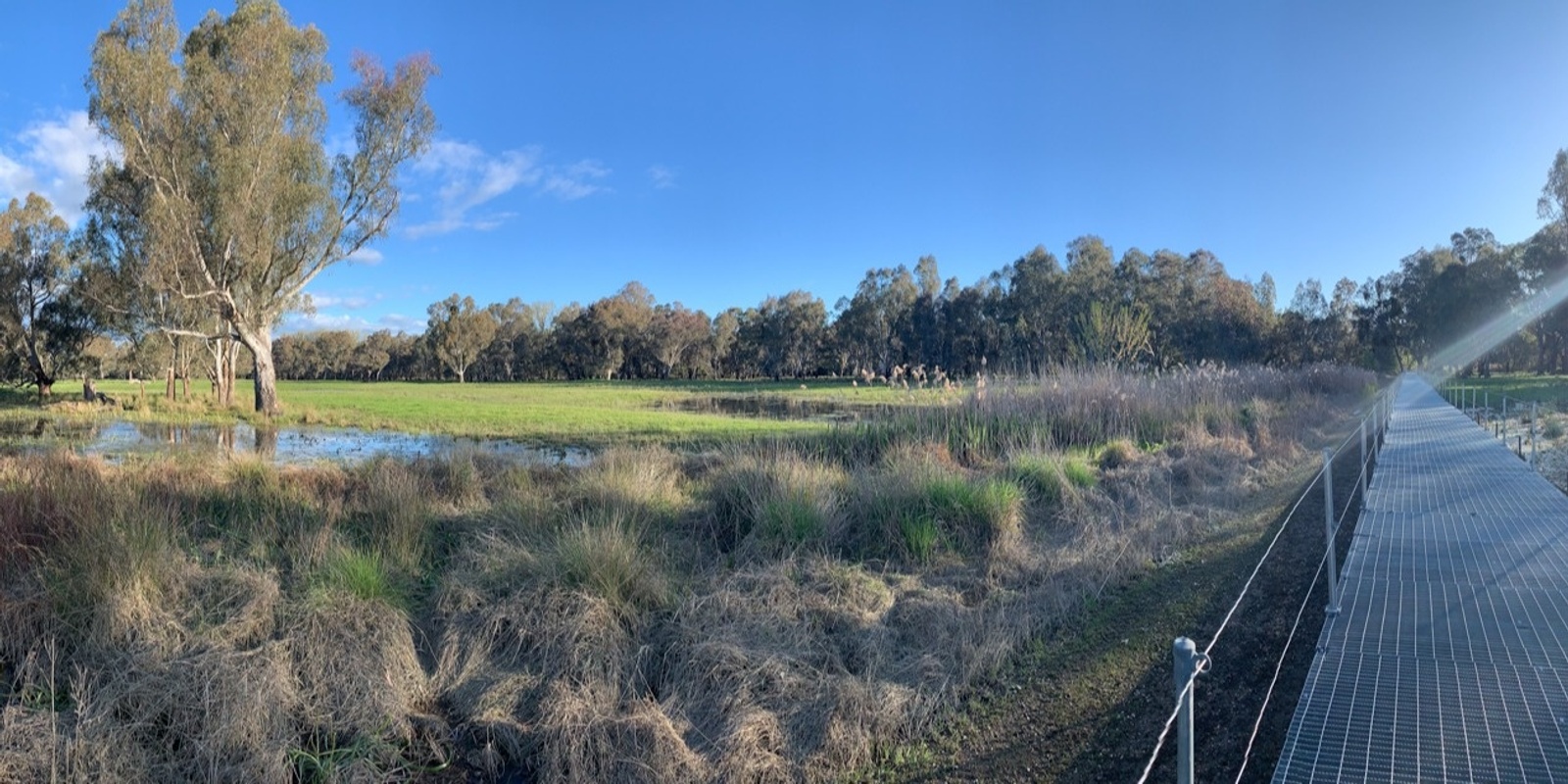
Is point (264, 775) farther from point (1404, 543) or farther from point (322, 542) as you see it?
point (1404, 543)

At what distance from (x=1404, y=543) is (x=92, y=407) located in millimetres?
37088

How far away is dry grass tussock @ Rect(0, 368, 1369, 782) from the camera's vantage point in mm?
3148

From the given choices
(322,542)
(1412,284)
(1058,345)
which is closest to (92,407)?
(322,542)

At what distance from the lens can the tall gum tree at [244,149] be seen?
72.2ft

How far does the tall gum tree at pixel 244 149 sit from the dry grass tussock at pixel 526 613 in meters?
19.9

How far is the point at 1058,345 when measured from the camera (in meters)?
52.0

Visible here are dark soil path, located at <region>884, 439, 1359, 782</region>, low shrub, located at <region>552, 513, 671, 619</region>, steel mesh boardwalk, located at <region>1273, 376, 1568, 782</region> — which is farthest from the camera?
low shrub, located at <region>552, 513, 671, 619</region>

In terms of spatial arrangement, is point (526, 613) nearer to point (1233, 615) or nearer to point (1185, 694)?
point (1185, 694)

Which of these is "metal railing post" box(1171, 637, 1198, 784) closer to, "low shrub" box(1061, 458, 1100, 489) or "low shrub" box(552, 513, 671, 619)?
"low shrub" box(552, 513, 671, 619)

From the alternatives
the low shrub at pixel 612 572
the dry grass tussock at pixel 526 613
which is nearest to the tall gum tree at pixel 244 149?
the dry grass tussock at pixel 526 613

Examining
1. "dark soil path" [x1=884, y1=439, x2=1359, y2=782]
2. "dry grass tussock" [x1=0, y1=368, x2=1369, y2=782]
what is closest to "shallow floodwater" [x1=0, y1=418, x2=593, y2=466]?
"dry grass tussock" [x1=0, y1=368, x2=1369, y2=782]

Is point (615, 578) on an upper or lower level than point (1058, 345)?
lower

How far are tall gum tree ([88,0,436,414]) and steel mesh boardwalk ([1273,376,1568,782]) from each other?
2860 centimetres

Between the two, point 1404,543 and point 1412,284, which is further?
point 1412,284
